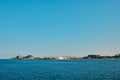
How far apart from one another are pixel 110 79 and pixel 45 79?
66.9ft

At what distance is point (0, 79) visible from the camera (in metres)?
82.0

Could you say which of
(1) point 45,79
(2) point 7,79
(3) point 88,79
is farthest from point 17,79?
(3) point 88,79

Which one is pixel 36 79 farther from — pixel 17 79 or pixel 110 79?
pixel 110 79

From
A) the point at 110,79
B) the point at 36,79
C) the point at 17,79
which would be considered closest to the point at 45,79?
the point at 36,79

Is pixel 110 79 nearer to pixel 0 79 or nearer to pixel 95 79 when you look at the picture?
pixel 95 79

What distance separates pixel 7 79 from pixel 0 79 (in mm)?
2221

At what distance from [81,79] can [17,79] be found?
20.6 metres

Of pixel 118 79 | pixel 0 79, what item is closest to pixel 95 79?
pixel 118 79

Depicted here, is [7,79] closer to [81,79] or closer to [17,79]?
[17,79]

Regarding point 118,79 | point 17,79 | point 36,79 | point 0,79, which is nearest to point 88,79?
point 118,79

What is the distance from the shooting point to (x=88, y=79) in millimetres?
79500

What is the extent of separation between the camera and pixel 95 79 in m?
79.3

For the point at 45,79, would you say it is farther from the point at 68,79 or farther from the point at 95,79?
the point at 95,79

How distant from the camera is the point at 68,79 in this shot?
3182 inches
